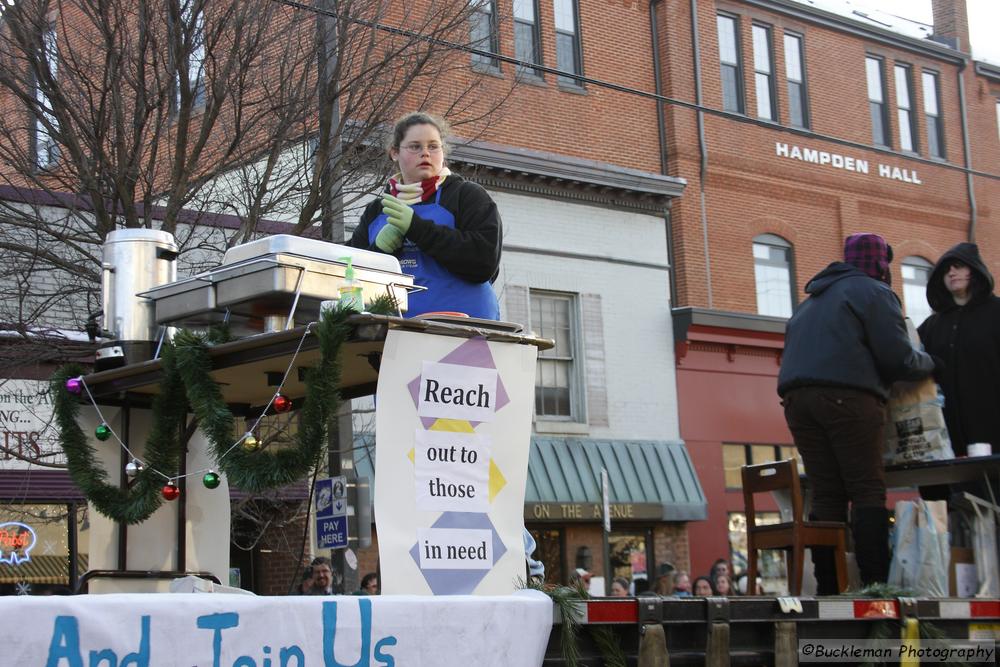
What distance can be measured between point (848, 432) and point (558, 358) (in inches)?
561

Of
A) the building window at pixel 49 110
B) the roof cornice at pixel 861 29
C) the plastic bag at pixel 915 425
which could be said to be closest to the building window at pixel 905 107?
the roof cornice at pixel 861 29

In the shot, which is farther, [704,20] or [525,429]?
[704,20]

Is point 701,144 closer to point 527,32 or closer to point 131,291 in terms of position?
point 527,32

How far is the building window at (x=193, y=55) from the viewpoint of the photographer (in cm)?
1037

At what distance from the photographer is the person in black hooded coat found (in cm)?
719

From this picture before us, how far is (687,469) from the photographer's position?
69.9 ft

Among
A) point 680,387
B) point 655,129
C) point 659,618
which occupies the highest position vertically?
point 655,129

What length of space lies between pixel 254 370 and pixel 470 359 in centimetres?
85

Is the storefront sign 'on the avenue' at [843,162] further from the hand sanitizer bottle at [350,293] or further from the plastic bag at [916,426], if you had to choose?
the hand sanitizer bottle at [350,293]

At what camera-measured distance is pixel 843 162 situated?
2527 cm

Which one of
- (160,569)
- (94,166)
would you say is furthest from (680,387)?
(160,569)

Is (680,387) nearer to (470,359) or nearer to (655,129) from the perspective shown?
(655,129)

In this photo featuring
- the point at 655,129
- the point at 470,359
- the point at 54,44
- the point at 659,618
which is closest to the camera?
the point at 470,359

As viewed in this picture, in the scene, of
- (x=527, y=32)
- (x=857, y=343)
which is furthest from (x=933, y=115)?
(x=857, y=343)
